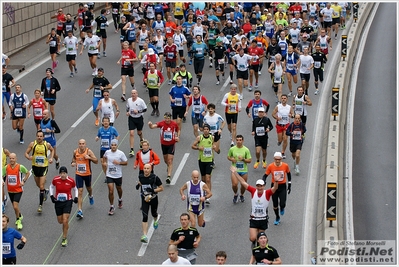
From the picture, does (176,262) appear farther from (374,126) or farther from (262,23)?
(262,23)

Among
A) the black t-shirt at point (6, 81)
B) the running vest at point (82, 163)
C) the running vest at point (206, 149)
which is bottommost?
the black t-shirt at point (6, 81)

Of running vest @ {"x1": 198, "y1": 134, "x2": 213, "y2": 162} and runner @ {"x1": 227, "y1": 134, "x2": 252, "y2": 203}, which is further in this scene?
running vest @ {"x1": 198, "y1": 134, "x2": 213, "y2": 162}

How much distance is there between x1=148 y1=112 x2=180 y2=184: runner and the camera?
2018 cm

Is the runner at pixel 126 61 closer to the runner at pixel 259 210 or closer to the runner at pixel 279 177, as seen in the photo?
the runner at pixel 279 177

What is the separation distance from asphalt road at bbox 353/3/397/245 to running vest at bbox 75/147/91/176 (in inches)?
219

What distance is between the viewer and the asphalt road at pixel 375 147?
19.1 m

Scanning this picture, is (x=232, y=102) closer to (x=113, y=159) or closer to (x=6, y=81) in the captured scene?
(x=113, y=159)

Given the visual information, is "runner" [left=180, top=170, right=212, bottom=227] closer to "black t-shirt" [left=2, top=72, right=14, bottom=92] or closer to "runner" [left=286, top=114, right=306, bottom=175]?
"runner" [left=286, top=114, right=306, bottom=175]

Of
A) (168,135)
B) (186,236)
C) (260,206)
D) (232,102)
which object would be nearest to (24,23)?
(232,102)

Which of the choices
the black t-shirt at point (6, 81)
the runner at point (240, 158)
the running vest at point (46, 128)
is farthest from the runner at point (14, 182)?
the black t-shirt at point (6, 81)

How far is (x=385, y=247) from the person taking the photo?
17781 mm

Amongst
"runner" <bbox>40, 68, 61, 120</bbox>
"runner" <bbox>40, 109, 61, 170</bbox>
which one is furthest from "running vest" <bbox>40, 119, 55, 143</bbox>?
"runner" <bbox>40, 68, 61, 120</bbox>

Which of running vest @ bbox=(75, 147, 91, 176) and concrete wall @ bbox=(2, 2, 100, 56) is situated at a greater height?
running vest @ bbox=(75, 147, 91, 176)

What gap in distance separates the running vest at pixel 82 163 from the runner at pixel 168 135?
6.94 feet
